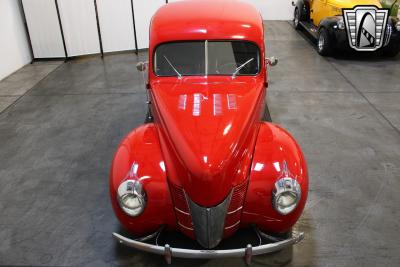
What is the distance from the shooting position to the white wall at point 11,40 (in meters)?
7.26

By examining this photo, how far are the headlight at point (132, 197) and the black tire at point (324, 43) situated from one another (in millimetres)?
6677

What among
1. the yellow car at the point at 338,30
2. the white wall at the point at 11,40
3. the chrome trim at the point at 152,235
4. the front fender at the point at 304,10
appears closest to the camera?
the chrome trim at the point at 152,235

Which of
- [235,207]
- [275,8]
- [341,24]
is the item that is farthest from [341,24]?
[235,207]

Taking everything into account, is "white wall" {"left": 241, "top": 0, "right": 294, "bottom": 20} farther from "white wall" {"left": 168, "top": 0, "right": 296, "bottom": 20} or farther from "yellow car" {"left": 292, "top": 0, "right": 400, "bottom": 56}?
"yellow car" {"left": 292, "top": 0, "right": 400, "bottom": 56}


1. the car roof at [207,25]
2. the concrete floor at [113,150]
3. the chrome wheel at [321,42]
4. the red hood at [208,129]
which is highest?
the car roof at [207,25]

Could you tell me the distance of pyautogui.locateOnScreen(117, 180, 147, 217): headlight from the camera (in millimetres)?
2549

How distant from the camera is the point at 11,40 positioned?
24.7ft

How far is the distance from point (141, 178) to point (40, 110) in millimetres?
3882

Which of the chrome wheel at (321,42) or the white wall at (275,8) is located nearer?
the chrome wheel at (321,42)

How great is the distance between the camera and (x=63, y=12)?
7.94m

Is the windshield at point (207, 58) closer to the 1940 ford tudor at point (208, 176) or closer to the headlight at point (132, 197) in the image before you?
the 1940 ford tudor at point (208, 176)

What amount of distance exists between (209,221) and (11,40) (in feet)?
22.7

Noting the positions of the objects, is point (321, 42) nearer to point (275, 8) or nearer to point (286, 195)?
point (275, 8)

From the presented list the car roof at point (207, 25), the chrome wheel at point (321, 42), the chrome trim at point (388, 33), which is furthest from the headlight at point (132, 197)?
the chrome trim at point (388, 33)
